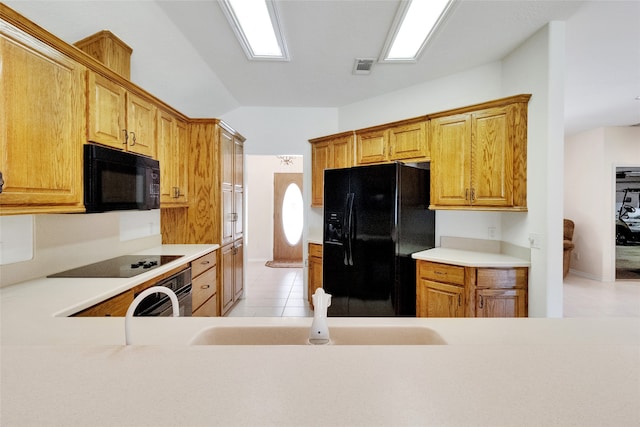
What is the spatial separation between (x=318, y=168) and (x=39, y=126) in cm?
291

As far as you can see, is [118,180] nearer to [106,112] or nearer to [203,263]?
[106,112]

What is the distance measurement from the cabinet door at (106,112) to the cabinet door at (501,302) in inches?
120

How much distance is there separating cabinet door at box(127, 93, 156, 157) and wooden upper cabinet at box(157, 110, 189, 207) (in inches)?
4.6

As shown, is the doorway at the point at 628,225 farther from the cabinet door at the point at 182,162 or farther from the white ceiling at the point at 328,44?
the cabinet door at the point at 182,162

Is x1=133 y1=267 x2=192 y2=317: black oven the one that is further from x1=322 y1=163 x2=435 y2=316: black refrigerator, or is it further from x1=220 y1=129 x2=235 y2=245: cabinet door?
x1=322 y1=163 x2=435 y2=316: black refrigerator

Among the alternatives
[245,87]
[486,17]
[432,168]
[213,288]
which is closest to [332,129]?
[245,87]

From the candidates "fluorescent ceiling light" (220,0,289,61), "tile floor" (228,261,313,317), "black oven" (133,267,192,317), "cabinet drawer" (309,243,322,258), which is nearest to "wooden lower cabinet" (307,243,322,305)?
"cabinet drawer" (309,243,322,258)

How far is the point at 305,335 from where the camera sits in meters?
1.08


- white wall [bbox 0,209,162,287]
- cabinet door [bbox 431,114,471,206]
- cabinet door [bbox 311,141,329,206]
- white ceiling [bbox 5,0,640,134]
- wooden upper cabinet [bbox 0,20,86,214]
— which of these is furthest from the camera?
cabinet door [bbox 311,141,329,206]

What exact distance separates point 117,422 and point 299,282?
4.53 meters

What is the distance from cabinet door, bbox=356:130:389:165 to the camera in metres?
3.44

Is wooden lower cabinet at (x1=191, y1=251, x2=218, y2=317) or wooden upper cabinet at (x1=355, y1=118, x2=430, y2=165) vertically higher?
wooden upper cabinet at (x1=355, y1=118, x2=430, y2=165)

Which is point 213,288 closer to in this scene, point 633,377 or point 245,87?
point 245,87

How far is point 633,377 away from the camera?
2.08 ft
